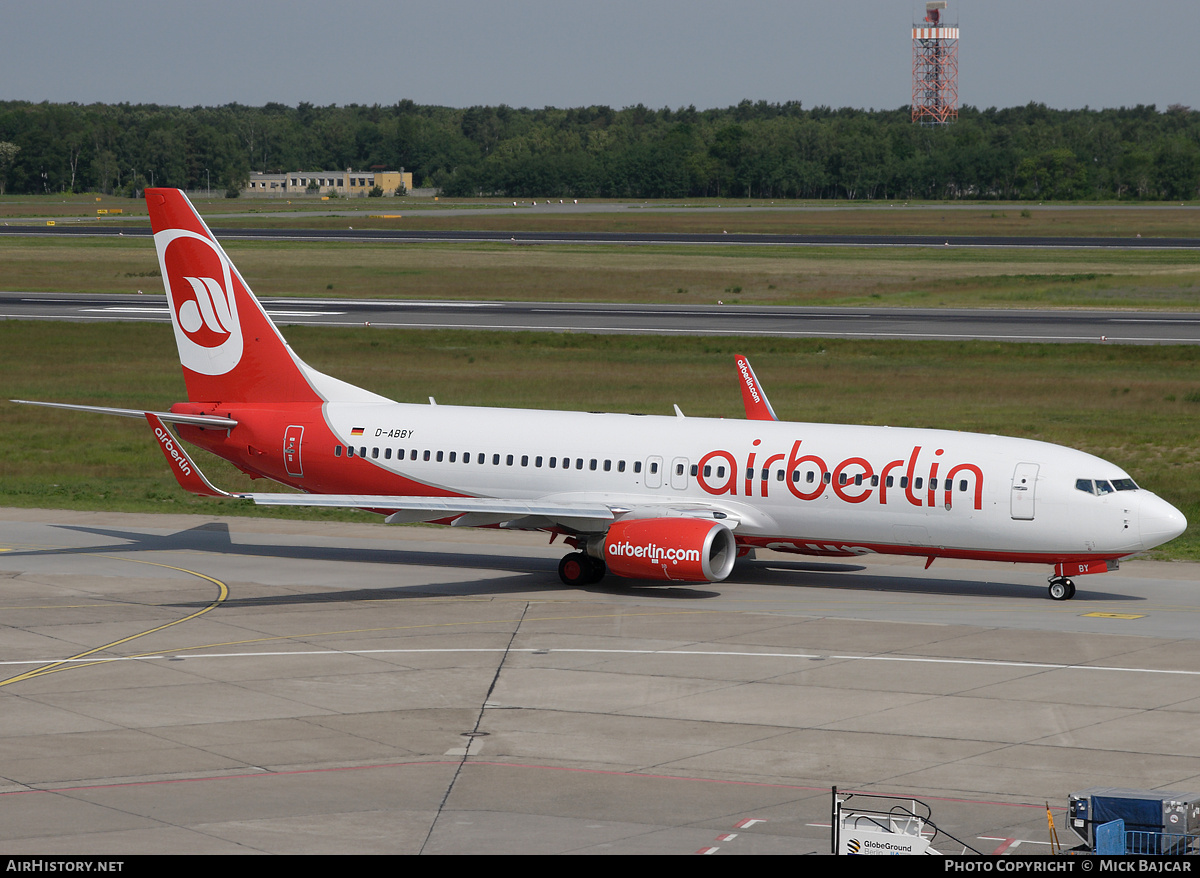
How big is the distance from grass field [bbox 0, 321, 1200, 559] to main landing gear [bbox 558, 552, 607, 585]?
13.4 meters

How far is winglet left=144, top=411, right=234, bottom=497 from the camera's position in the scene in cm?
3650

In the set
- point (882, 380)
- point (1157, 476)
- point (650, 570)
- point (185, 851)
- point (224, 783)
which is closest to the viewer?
point (185, 851)

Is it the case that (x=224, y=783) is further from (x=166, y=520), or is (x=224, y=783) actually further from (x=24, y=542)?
(x=166, y=520)

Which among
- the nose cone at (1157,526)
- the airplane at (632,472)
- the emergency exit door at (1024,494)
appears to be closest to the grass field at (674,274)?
the airplane at (632,472)

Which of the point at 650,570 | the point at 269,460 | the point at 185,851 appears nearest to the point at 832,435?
the point at 650,570

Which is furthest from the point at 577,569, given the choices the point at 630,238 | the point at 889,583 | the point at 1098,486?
the point at 630,238

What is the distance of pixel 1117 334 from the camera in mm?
87625

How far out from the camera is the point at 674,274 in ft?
423

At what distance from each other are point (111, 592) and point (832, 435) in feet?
59.0

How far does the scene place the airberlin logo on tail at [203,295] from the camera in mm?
41750

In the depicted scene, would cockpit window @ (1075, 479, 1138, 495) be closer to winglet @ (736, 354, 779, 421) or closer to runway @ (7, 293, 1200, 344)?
winglet @ (736, 354, 779, 421)

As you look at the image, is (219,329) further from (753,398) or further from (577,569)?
(753,398)
